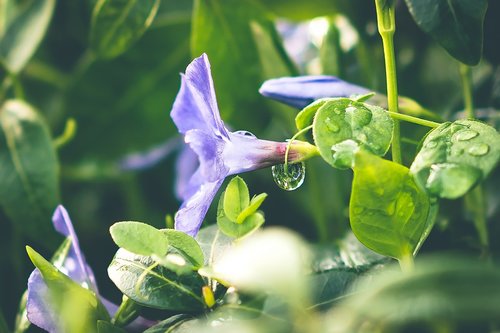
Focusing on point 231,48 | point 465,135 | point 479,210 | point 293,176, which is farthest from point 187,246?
point 231,48

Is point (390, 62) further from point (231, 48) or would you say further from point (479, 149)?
point (231, 48)

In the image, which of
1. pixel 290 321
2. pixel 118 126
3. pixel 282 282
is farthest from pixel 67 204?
pixel 282 282

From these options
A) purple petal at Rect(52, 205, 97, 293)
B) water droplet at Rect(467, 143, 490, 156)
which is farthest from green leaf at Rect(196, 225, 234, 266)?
water droplet at Rect(467, 143, 490, 156)

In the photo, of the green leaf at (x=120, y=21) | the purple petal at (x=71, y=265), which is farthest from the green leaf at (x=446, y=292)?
the green leaf at (x=120, y=21)

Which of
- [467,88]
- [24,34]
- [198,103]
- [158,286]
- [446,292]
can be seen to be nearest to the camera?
[446,292]

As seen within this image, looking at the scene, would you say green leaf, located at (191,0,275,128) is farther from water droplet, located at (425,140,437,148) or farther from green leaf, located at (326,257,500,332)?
green leaf, located at (326,257,500,332)

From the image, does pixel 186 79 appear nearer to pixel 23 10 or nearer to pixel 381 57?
pixel 381 57
